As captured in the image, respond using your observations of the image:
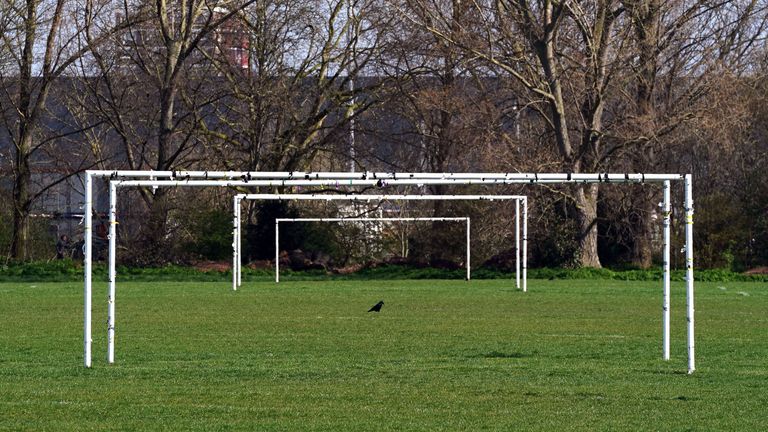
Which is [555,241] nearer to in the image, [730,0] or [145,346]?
[730,0]

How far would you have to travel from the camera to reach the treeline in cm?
3900

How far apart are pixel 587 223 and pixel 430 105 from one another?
6.83 meters

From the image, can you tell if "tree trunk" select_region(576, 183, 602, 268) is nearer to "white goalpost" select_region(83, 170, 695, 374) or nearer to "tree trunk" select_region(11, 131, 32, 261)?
"tree trunk" select_region(11, 131, 32, 261)

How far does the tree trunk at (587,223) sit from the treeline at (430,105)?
0.08 meters

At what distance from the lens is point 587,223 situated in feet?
134

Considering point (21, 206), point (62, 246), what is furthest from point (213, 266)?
point (62, 246)

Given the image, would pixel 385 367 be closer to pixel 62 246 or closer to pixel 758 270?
pixel 758 270

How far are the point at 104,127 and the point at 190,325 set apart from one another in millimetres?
40881

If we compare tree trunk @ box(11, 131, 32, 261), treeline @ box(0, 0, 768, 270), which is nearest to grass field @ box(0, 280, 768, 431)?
treeline @ box(0, 0, 768, 270)

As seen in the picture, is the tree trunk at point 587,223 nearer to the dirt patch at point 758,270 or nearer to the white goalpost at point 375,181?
the dirt patch at point 758,270

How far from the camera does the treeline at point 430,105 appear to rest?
3900 cm

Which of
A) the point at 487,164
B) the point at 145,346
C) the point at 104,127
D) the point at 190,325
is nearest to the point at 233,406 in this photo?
the point at 145,346

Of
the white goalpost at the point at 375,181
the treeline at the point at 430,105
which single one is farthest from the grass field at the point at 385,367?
the treeline at the point at 430,105

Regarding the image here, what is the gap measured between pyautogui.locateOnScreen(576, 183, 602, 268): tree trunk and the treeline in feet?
0.25
